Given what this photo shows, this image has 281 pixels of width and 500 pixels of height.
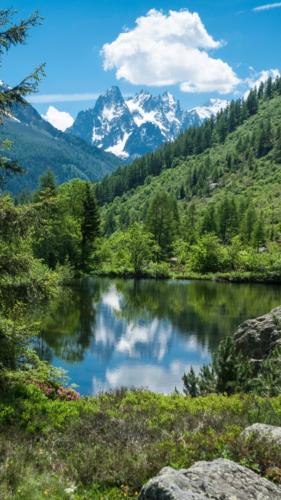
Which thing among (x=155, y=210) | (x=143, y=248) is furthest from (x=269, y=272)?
(x=155, y=210)

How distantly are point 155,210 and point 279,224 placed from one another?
35477mm

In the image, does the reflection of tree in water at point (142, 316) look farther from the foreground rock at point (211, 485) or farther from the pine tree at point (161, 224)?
the pine tree at point (161, 224)

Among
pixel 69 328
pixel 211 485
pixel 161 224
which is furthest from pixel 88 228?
pixel 211 485

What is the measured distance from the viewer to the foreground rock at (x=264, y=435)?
9039mm

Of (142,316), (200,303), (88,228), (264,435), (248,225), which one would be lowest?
(142,316)

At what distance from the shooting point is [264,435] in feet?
30.8

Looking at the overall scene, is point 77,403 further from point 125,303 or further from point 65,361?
point 125,303

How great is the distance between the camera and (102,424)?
Result: 11352 mm

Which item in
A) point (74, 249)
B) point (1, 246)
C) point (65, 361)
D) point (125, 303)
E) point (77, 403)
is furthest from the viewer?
point (74, 249)

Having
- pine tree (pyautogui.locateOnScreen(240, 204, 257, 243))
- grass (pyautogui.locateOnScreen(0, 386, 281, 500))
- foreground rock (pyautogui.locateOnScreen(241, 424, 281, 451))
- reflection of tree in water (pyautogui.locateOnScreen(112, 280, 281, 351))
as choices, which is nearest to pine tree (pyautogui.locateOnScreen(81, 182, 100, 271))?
reflection of tree in water (pyautogui.locateOnScreen(112, 280, 281, 351))

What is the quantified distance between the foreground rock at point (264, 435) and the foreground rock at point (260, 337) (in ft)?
46.7

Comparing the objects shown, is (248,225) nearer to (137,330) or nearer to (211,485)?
(137,330)

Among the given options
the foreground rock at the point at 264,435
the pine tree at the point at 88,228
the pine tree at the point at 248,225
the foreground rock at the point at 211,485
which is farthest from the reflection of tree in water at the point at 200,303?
the pine tree at the point at 248,225

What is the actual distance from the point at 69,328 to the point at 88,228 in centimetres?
4729
